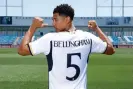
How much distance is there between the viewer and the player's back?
144 inches

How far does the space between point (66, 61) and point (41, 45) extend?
0.83 ft

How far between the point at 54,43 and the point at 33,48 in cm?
18

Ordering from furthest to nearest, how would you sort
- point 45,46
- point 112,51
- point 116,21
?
point 116,21 < point 112,51 < point 45,46

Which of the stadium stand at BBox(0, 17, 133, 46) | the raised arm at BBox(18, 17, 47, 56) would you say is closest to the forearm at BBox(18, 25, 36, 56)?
the raised arm at BBox(18, 17, 47, 56)

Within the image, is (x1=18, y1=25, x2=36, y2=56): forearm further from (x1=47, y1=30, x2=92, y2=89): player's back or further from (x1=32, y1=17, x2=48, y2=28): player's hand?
(x1=47, y1=30, x2=92, y2=89): player's back

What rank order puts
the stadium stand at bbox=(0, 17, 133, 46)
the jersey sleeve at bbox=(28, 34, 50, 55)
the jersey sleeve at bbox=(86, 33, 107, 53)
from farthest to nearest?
the stadium stand at bbox=(0, 17, 133, 46) < the jersey sleeve at bbox=(86, 33, 107, 53) < the jersey sleeve at bbox=(28, 34, 50, 55)

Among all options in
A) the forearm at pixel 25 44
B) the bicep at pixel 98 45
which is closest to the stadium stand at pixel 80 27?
the bicep at pixel 98 45

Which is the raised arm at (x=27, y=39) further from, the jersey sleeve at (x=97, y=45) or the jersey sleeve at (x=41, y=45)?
the jersey sleeve at (x=97, y=45)

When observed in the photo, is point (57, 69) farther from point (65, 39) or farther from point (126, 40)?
point (126, 40)

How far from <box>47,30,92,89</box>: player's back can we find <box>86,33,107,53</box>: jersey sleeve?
0.42 feet

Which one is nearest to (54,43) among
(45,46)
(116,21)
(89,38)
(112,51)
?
(45,46)

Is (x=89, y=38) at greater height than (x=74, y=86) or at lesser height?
greater

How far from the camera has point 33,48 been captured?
12.0ft

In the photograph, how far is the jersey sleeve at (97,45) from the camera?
3.82 meters
